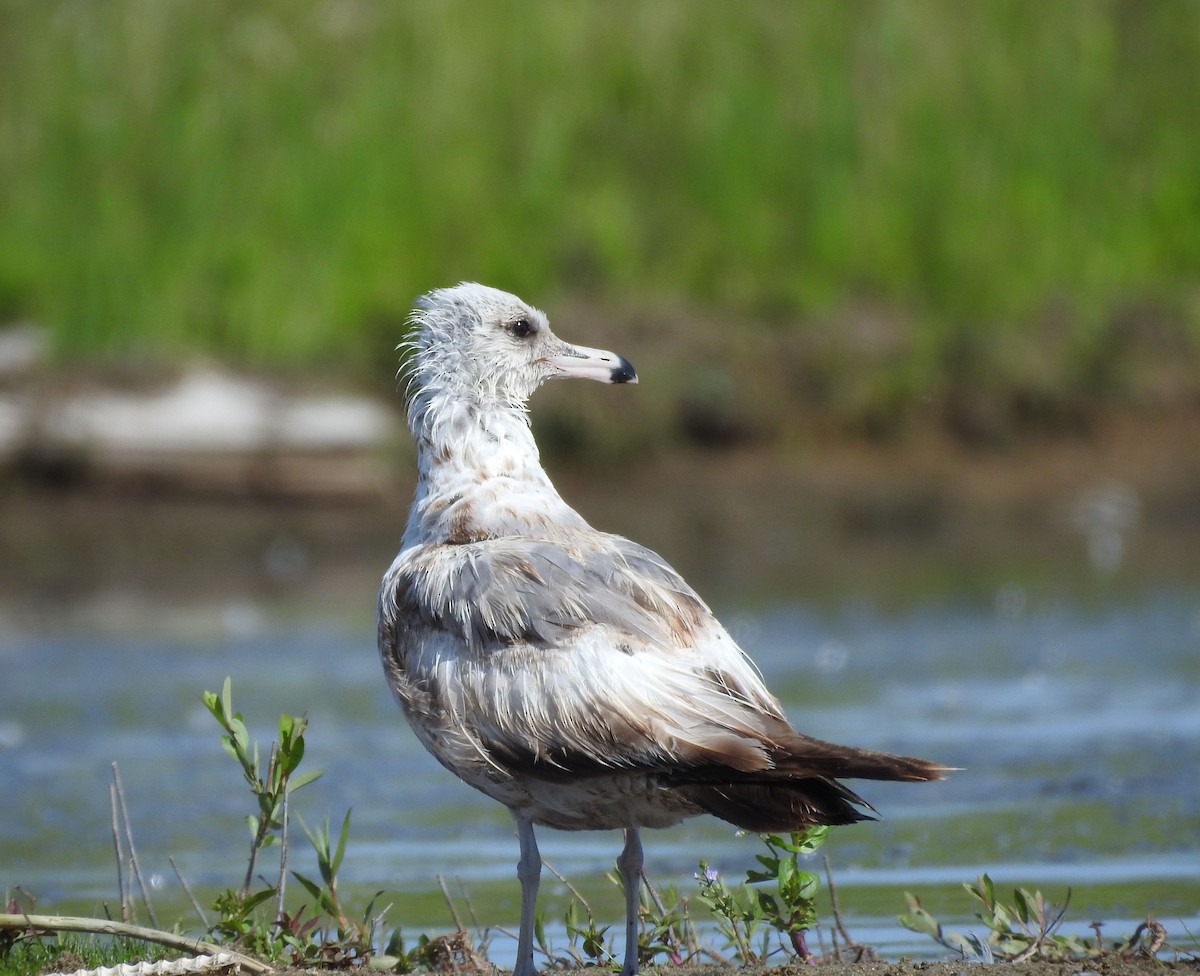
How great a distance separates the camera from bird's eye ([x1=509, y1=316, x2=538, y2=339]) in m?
5.18

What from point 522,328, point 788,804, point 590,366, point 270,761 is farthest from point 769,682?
point 788,804

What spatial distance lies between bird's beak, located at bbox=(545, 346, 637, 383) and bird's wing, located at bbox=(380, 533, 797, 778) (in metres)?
0.73

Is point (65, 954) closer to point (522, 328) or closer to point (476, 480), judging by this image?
point (476, 480)

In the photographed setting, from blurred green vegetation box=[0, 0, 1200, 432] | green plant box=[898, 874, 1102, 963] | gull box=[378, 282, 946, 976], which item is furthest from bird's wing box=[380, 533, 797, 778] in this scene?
blurred green vegetation box=[0, 0, 1200, 432]

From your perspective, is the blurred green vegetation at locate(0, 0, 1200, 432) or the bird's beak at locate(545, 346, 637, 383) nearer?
the bird's beak at locate(545, 346, 637, 383)

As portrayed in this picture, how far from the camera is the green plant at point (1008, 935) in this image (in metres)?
4.29

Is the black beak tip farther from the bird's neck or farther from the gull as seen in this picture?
the gull

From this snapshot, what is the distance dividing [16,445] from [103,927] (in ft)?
24.7

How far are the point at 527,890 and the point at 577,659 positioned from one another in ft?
1.75

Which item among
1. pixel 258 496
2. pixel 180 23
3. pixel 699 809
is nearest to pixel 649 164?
pixel 180 23

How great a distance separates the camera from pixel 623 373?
5.20m

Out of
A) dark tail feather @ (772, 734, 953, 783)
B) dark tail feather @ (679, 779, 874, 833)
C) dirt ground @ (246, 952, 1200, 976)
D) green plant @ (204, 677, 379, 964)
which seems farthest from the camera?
green plant @ (204, 677, 379, 964)

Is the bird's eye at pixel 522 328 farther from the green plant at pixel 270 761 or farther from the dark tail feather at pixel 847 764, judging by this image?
the dark tail feather at pixel 847 764

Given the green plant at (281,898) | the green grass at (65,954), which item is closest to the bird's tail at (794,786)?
the green plant at (281,898)
